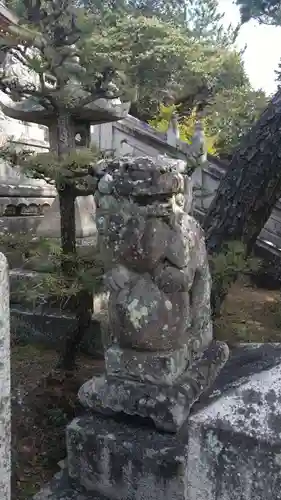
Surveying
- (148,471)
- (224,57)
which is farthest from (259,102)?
(148,471)

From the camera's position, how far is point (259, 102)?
12180mm

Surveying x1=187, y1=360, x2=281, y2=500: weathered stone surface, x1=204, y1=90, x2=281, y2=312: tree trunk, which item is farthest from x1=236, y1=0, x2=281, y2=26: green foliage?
x1=187, y1=360, x2=281, y2=500: weathered stone surface

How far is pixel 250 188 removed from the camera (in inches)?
181

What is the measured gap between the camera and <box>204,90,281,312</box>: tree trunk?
178 inches

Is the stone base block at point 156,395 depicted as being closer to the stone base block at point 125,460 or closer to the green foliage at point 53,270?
the stone base block at point 125,460

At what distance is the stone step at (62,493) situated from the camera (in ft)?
7.59

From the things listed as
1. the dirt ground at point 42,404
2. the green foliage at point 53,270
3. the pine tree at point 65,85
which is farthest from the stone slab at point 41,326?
the green foliage at point 53,270

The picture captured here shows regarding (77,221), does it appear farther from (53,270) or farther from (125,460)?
(125,460)

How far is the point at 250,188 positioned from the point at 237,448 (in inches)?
153

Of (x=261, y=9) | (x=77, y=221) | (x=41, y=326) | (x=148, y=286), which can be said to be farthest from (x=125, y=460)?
(x=261, y=9)

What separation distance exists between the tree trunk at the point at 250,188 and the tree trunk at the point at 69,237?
1.41 metres

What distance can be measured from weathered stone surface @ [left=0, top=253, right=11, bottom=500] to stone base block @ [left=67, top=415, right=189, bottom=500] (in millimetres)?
948

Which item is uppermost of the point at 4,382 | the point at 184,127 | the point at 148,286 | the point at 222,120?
the point at 4,382

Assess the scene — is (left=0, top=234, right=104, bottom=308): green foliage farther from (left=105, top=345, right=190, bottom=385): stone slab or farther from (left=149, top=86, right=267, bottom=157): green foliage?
(left=149, top=86, right=267, bottom=157): green foliage
